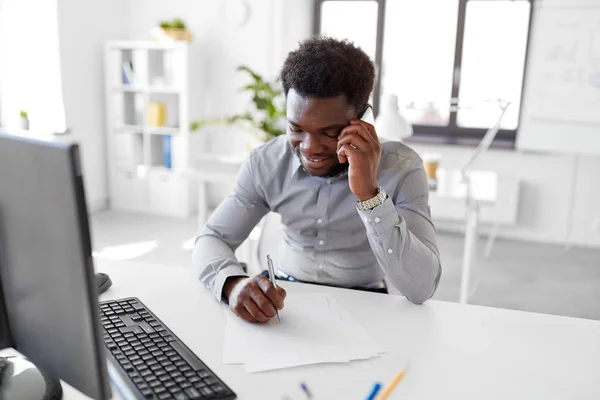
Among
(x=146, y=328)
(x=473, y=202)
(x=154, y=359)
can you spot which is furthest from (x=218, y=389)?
(x=473, y=202)

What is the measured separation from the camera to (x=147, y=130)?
450 cm

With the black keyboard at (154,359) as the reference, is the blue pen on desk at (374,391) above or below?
below

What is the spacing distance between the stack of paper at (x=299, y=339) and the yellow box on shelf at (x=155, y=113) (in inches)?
141

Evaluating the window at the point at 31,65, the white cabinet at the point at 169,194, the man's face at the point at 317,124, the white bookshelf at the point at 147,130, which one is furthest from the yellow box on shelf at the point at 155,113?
the man's face at the point at 317,124

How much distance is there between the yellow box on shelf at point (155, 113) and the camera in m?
4.43

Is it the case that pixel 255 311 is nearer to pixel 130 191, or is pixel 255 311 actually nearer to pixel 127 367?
pixel 127 367

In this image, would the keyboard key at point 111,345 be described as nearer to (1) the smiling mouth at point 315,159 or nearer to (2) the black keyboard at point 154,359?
(2) the black keyboard at point 154,359

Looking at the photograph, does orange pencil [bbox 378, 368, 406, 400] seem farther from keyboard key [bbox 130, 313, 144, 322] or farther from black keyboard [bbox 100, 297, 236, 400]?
keyboard key [bbox 130, 313, 144, 322]

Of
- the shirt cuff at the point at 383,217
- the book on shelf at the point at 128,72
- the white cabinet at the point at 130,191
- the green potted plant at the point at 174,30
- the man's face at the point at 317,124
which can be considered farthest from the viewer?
the white cabinet at the point at 130,191

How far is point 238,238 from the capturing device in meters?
1.47

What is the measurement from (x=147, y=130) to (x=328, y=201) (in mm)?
3357

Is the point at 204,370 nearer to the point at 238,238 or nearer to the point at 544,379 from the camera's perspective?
the point at 544,379

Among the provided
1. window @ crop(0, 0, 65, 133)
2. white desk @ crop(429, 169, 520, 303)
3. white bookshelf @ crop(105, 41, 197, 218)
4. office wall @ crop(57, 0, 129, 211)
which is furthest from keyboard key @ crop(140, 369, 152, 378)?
white bookshelf @ crop(105, 41, 197, 218)

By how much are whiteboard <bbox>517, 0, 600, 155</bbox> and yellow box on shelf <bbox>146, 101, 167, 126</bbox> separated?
2731 millimetres
